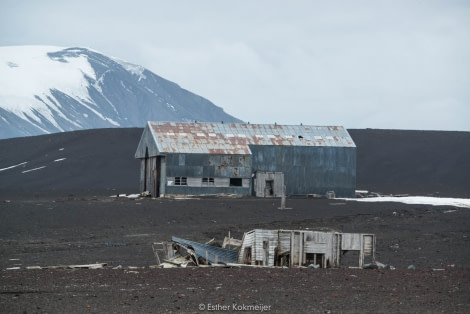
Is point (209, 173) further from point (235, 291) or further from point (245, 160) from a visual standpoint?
point (235, 291)

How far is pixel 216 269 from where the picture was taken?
98.7 ft

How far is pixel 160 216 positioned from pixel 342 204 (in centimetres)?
1477

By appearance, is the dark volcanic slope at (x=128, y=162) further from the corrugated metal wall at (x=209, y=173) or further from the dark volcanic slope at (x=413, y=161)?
the corrugated metal wall at (x=209, y=173)

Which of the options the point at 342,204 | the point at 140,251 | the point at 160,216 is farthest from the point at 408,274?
the point at 342,204

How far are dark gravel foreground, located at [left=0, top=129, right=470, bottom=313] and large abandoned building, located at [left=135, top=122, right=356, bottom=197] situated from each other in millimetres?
5561

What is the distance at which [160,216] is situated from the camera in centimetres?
5116

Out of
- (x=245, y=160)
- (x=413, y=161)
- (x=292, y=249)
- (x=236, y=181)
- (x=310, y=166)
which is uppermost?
(x=413, y=161)

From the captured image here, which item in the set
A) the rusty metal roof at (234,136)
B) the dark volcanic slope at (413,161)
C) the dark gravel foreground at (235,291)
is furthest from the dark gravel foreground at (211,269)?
the dark volcanic slope at (413,161)

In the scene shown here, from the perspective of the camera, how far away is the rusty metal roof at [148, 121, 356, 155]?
70688 mm

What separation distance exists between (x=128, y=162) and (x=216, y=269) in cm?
7714

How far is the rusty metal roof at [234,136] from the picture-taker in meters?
70.7

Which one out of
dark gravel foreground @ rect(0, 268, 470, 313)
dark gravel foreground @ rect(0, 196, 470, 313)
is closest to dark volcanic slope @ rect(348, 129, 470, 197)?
dark gravel foreground @ rect(0, 196, 470, 313)

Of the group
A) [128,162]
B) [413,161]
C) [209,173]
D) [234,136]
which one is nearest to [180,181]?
[209,173]

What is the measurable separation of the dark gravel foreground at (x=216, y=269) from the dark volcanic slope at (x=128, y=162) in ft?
3.21
